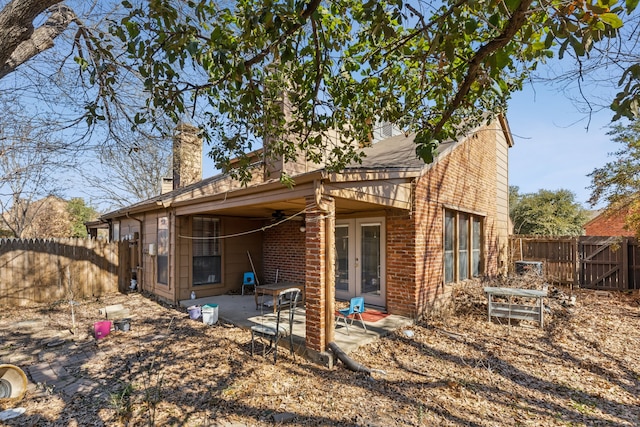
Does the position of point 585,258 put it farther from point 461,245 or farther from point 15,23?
point 15,23

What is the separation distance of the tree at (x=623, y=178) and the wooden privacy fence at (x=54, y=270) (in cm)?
1567

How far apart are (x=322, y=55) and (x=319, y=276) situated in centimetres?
309

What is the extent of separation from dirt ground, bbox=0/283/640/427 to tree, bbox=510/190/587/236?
15.5 meters

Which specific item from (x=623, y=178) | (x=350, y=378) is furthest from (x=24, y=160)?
(x=623, y=178)

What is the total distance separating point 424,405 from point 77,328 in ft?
22.9

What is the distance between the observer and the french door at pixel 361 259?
25.1 feet

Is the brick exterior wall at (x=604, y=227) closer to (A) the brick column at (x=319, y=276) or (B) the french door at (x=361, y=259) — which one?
(B) the french door at (x=361, y=259)

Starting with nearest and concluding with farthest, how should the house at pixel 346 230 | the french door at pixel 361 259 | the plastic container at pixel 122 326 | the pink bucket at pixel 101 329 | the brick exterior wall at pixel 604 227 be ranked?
the house at pixel 346 230
the pink bucket at pixel 101 329
the plastic container at pixel 122 326
the french door at pixel 361 259
the brick exterior wall at pixel 604 227

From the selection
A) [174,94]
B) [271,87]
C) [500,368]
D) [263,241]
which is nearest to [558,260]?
[500,368]

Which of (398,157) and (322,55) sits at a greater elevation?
(322,55)

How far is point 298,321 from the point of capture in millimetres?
6684

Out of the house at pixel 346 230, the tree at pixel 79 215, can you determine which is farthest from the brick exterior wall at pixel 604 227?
the tree at pixel 79 215

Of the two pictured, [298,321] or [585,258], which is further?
[585,258]

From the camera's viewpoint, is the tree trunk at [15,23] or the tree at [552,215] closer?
the tree trunk at [15,23]
